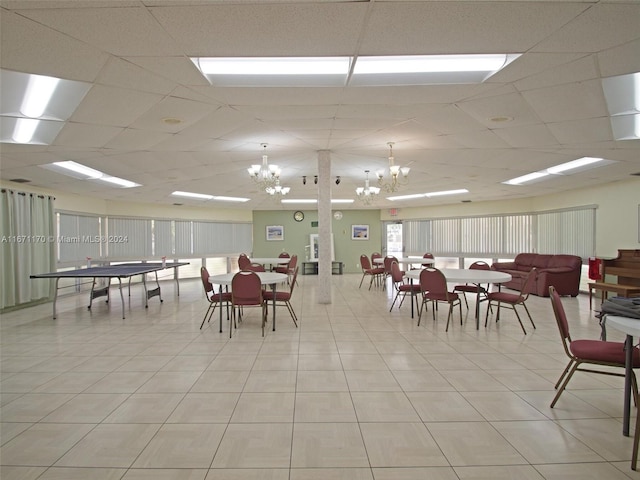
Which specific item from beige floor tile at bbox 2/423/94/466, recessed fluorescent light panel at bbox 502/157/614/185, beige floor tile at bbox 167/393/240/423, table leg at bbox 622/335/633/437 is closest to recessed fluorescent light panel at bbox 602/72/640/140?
recessed fluorescent light panel at bbox 502/157/614/185

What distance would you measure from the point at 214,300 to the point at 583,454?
4580 millimetres

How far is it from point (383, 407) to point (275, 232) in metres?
11.7

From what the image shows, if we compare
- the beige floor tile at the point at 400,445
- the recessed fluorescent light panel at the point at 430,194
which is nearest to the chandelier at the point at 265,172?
the beige floor tile at the point at 400,445

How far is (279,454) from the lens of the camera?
85.1 inches

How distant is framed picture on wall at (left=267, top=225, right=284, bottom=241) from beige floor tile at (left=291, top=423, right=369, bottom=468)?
38.6 ft

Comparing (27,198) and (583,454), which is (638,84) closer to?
(583,454)

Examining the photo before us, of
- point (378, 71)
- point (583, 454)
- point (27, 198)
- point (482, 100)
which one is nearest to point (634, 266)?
point (482, 100)

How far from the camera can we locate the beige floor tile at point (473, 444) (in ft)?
6.86

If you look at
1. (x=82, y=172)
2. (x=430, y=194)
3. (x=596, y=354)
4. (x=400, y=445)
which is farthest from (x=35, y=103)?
(x=430, y=194)

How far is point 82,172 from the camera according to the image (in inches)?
261

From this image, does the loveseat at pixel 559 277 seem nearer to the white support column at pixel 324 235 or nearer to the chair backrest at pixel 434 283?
the chair backrest at pixel 434 283

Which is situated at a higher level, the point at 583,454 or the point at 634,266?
the point at 634,266

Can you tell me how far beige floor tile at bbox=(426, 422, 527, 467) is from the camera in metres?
2.09

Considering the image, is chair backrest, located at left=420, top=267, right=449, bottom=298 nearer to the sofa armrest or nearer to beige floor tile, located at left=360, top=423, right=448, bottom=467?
beige floor tile, located at left=360, top=423, right=448, bottom=467
